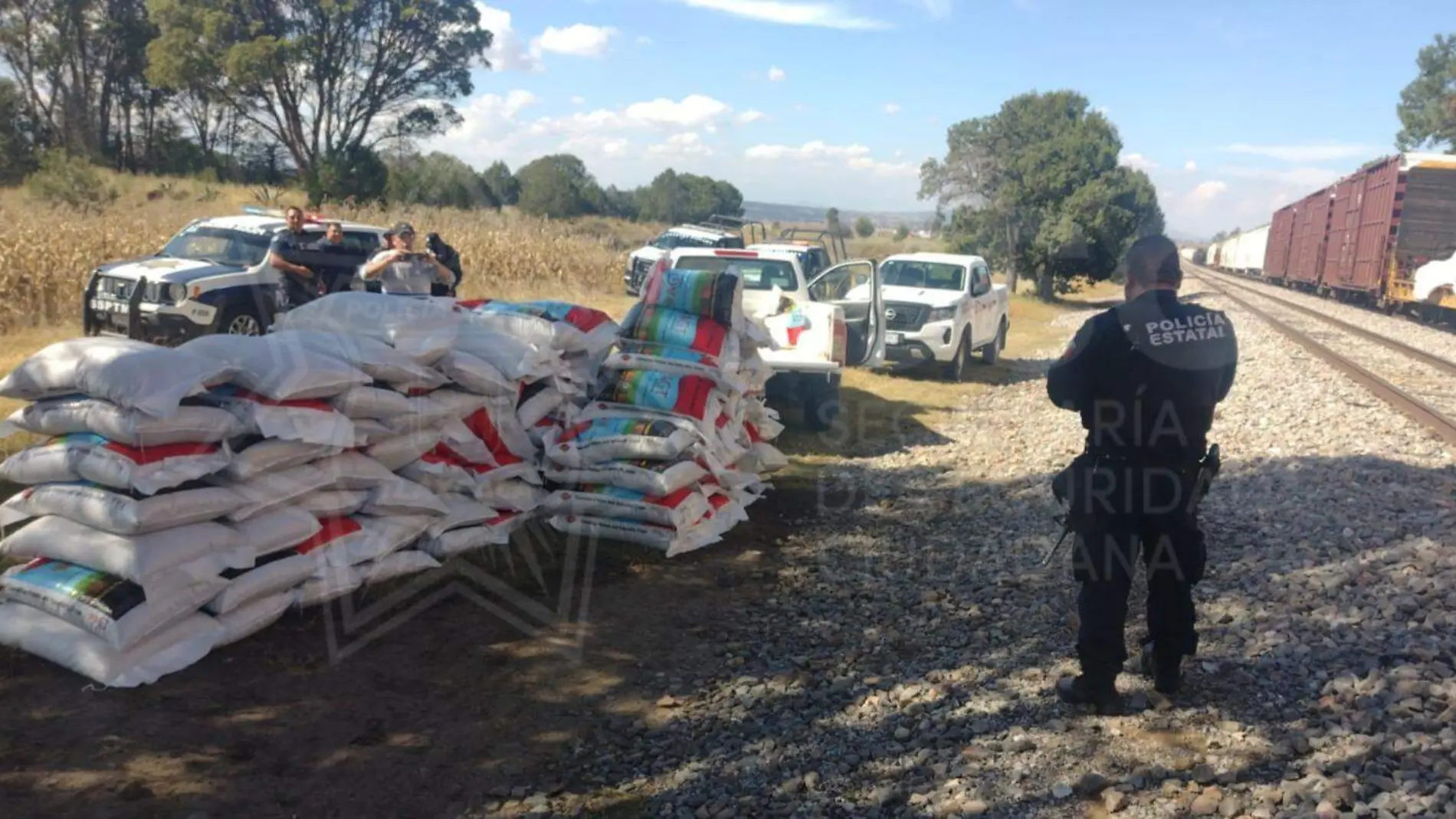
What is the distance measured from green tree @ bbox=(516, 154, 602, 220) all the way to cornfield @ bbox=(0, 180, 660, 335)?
9986mm

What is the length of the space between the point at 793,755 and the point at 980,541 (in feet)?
10.4

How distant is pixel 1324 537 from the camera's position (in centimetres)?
599

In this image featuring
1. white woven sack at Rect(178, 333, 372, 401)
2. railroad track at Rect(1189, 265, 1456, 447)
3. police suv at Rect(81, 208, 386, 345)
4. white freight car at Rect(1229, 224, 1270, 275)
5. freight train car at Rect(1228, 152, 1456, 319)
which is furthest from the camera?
white freight car at Rect(1229, 224, 1270, 275)

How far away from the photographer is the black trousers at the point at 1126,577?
3.78m

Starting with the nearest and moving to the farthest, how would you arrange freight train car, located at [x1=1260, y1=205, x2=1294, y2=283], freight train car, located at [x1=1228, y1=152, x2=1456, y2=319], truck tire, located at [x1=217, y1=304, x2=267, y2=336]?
truck tire, located at [x1=217, y1=304, x2=267, y2=336], freight train car, located at [x1=1228, y1=152, x2=1456, y2=319], freight train car, located at [x1=1260, y1=205, x2=1294, y2=283]

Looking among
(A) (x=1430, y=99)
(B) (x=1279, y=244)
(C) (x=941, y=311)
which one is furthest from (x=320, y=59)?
(A) (x=1430, y=99)

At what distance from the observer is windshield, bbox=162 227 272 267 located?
39.1 feet

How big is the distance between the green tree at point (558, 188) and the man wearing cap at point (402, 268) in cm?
3103

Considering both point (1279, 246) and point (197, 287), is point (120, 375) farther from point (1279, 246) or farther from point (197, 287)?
point (1279, 246)

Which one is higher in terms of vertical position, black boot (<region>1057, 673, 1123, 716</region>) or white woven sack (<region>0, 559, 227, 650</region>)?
white woven sack (<region>0, 559, 227, 650</region>)

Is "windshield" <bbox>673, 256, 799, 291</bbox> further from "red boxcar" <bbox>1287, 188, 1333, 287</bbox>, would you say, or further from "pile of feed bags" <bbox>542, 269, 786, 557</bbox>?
"red boxcar" <bbox>1287, 188, 1333, 287</bbox>

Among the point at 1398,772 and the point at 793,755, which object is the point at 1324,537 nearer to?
the point at 1398,772

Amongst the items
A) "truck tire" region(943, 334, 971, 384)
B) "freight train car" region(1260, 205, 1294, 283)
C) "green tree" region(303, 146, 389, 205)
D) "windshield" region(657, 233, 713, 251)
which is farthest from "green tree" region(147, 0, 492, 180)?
"freight train car" region(1260, 205, 1294, 283)

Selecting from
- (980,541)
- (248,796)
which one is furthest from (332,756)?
(980,541)
